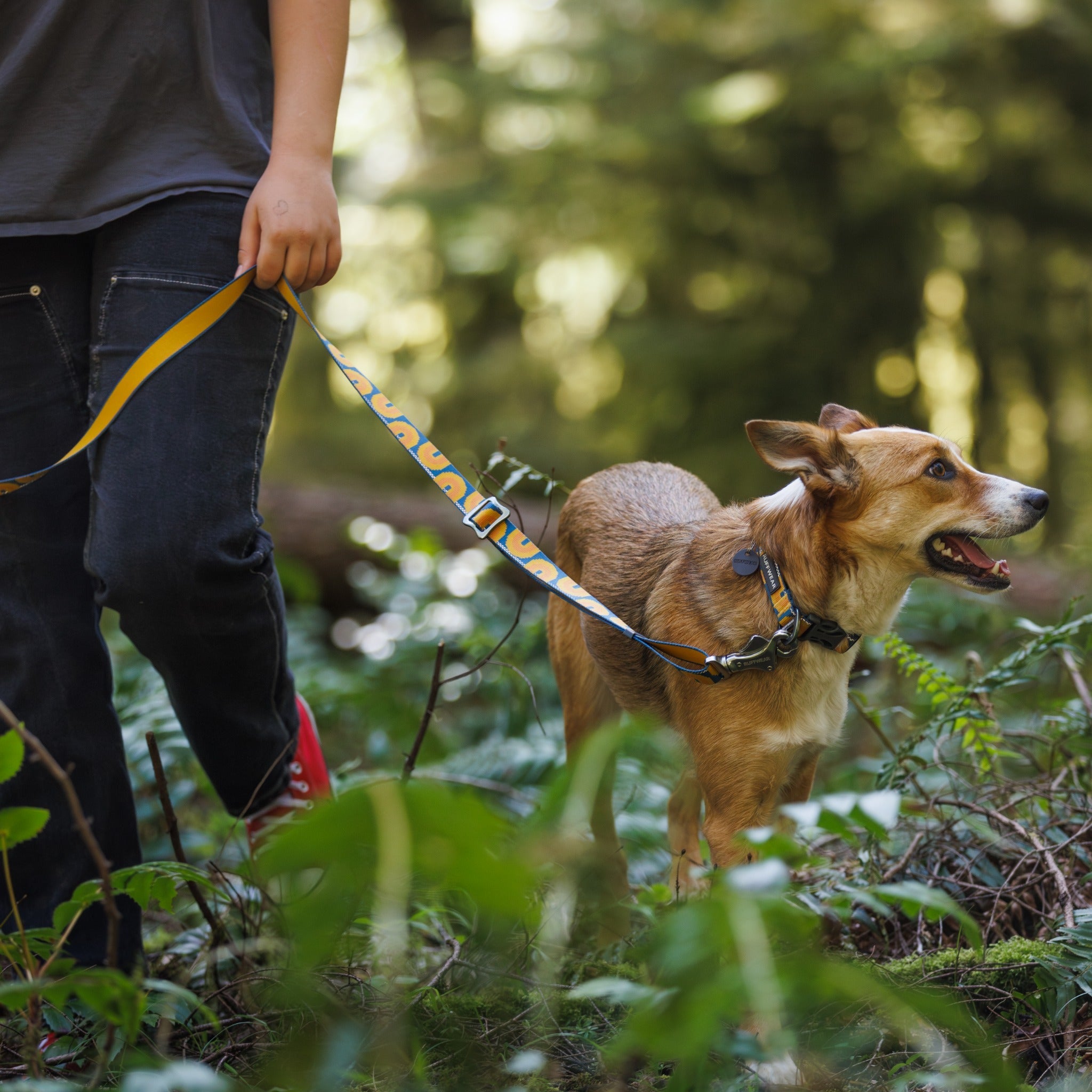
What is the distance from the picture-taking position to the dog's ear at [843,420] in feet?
9.95

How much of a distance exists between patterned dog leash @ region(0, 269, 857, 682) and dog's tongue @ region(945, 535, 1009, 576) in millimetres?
347

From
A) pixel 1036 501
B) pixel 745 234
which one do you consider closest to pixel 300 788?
pixel 1036 501

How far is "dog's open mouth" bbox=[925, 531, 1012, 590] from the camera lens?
259cm

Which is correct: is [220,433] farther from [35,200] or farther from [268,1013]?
[268,1013]

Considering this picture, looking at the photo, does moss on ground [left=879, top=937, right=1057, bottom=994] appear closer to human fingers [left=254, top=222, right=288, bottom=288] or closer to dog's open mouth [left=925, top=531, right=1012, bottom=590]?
dog's open mouth [left=925, top=531, right=1012, bottom=590]

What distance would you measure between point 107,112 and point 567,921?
2.29m

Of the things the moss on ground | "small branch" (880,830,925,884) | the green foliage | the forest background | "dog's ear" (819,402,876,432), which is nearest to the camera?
the green foliage

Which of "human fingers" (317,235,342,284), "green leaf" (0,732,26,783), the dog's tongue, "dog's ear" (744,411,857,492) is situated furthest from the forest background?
"human fingers" (317,235,342,284)

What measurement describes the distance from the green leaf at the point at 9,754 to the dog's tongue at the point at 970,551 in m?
2.19

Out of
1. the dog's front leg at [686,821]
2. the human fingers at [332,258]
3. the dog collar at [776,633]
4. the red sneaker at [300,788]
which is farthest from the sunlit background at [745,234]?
the human fingers at [332,258]

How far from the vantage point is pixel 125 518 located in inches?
88.0

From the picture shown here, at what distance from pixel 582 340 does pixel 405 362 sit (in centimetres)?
193

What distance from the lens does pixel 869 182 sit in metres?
7.76

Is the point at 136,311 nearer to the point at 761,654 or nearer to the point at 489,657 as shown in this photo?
the point at 489,657
